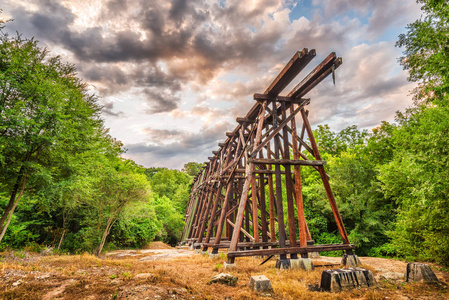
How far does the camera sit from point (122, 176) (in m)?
14.1

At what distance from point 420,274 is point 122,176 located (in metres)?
14.7

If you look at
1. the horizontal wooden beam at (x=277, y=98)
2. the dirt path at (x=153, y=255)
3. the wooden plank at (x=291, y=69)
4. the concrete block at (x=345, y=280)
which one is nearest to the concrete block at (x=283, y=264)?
the concrete block at (x=345, y=280)

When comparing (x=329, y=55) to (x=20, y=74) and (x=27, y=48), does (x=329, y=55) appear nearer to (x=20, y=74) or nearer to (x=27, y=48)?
(x=20, y=74)

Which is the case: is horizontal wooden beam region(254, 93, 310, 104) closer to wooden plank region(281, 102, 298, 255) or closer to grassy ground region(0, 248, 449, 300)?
wooden plank region(281, 102, 298, 255)

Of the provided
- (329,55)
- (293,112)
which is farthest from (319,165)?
(329,55)

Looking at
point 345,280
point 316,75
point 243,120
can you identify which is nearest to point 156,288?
point 345,280

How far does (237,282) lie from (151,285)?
206cm

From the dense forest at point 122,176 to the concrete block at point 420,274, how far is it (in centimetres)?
173

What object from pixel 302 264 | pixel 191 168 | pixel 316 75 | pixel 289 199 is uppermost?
pixel 191 168

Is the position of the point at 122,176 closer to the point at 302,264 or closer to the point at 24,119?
the point at 24,119

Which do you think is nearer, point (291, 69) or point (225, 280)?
point (225, 280)

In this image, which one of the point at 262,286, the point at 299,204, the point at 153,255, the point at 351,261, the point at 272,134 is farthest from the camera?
the point at 153,255

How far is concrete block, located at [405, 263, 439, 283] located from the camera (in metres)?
4.88

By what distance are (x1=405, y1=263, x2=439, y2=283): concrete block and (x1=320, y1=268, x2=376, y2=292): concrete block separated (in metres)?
1.21
